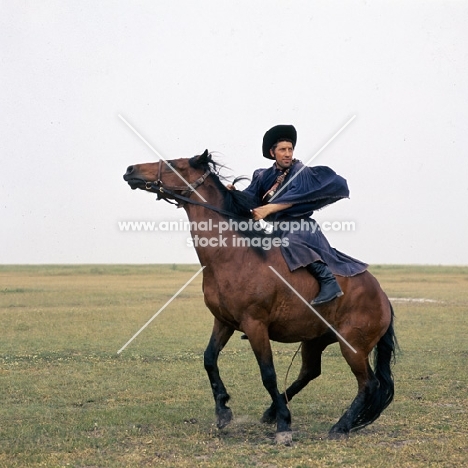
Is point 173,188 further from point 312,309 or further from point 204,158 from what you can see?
point 312,309

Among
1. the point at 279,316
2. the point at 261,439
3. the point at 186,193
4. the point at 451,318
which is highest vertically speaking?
the point at 186,193

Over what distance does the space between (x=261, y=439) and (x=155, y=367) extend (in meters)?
5.15

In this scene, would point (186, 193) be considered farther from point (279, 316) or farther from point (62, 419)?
point (62, 419)

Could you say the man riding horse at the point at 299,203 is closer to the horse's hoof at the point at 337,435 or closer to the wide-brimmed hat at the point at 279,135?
the wide-brimmed hat at the point at 279,135

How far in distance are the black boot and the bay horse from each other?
86mm

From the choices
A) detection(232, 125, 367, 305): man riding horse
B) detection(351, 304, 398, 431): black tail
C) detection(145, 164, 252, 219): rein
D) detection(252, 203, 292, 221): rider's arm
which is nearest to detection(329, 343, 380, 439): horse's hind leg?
detection(351, 304, 398, 431): black tail

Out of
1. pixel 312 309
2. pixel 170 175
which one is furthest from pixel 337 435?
pixel 170 175

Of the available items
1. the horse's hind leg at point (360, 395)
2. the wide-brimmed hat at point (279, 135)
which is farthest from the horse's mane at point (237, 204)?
the horse's hind leg at point (360, 395)

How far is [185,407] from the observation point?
8.60m

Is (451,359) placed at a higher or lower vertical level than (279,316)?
lower

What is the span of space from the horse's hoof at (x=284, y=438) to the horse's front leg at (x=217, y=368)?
73cm

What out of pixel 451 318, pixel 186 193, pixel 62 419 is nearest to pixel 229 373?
pixel 62 419

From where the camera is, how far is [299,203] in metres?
7.43

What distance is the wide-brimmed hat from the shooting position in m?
7.61
